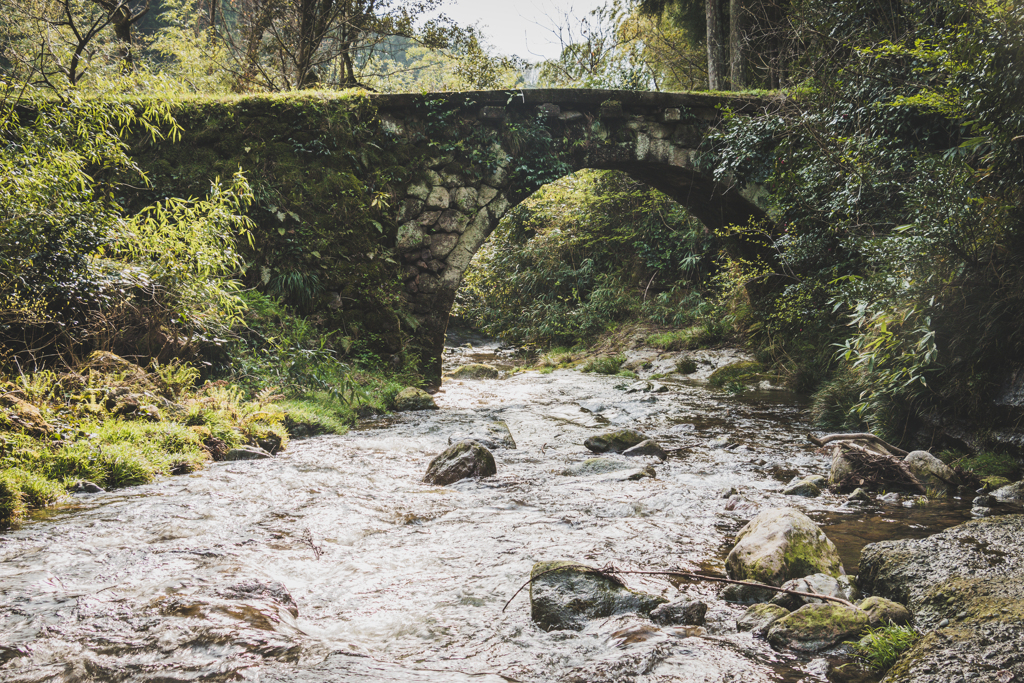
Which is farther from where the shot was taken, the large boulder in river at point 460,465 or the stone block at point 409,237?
the stone block at point 409,237

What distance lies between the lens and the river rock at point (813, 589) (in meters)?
2.18

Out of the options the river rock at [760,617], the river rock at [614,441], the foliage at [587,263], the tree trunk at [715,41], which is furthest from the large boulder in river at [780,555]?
the tree trunk at [715,41]

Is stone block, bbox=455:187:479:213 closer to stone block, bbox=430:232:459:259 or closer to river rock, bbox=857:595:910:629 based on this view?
stone block, bbox=430:232:459:259

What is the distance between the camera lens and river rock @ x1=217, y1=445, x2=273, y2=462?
176 inches

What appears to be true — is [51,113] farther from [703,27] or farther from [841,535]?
[703,27]

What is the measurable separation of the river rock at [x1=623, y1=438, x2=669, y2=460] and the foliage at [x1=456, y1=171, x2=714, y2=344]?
7864mm

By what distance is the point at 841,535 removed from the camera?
9.64 feet

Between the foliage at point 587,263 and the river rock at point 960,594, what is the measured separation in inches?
397

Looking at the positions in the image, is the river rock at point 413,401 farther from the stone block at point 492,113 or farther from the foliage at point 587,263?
the foliage at point 587,263

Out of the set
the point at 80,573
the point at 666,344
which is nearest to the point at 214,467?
the point at 80,573

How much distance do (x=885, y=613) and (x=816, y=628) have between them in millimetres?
275

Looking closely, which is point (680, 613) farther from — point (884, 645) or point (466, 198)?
point (466, 198)

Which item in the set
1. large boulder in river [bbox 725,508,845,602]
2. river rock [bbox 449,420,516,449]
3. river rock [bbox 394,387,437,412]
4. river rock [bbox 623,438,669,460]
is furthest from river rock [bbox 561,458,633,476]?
river rock [bbox 394,387,437,412]

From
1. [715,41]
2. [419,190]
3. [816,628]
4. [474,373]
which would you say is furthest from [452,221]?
[715,41]
